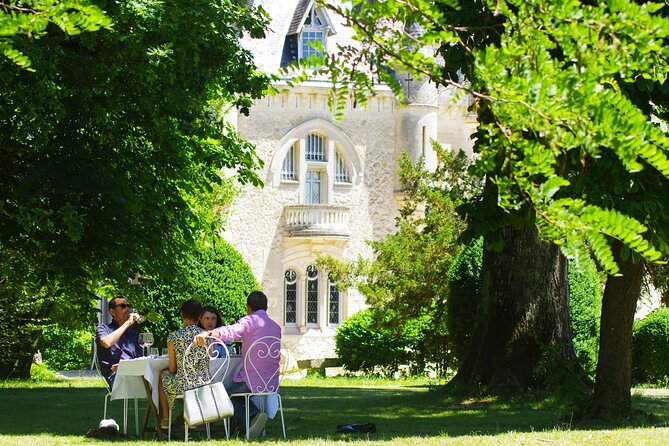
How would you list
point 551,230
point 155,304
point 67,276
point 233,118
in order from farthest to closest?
point 233,118, point 155,304, point 67,276, point 551,230

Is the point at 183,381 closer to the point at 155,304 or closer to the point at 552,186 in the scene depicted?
the point at 552,186

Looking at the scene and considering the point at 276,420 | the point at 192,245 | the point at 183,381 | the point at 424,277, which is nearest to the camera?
the point at 183,381

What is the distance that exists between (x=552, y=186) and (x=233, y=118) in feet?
104

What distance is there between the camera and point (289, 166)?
118 ft

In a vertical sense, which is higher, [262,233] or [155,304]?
[262,233]

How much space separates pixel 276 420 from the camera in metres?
11.9

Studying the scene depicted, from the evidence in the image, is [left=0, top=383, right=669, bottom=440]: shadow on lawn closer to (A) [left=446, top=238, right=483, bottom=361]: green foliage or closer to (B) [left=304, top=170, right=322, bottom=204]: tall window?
(A) [left=446, top=238, right=483, bottom=361]: green foliage

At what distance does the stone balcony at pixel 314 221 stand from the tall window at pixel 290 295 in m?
1.45

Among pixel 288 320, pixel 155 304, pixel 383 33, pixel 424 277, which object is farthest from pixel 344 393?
pixel 288 320

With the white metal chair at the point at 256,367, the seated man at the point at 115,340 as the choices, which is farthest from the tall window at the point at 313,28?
the white metal chair at the point at 256,367


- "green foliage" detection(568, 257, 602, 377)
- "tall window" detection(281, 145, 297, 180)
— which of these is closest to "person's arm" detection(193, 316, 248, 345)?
"green foliage" detection(568, 257, 602, 377)

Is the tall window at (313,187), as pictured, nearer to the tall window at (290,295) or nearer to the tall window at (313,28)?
the tall window at (290,295)

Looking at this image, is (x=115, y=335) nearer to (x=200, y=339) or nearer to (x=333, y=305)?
(x=200, y=339)

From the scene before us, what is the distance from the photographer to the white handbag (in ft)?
30.0
